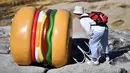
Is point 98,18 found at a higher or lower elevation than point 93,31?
higher

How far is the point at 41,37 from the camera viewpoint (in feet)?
28.5

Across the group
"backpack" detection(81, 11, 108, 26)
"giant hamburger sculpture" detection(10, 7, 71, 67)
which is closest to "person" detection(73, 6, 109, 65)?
"backpack" detection(81, 11, 108, 26)

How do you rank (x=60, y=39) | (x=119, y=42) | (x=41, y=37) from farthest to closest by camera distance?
(x=119, y=42) → (x=41, y=37) → (x=60, y=39)

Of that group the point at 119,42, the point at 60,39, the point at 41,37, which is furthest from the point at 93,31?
the point at 119,42

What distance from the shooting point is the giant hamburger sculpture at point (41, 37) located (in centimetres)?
862

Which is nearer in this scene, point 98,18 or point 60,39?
Answer: point 60,39

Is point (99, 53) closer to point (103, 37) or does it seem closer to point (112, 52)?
point (103, 37)

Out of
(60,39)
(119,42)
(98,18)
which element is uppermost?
(98,18)

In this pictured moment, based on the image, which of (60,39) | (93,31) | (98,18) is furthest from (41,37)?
(98,18)

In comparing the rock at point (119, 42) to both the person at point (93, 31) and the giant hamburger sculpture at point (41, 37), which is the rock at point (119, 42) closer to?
the person at point (93, 31)

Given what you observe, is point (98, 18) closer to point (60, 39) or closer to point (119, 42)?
point (60, 39)

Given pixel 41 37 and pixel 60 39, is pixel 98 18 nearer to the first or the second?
pixel 60 39

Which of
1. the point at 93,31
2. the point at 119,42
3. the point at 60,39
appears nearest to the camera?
the point at 60,39

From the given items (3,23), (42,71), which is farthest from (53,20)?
(3,23)
